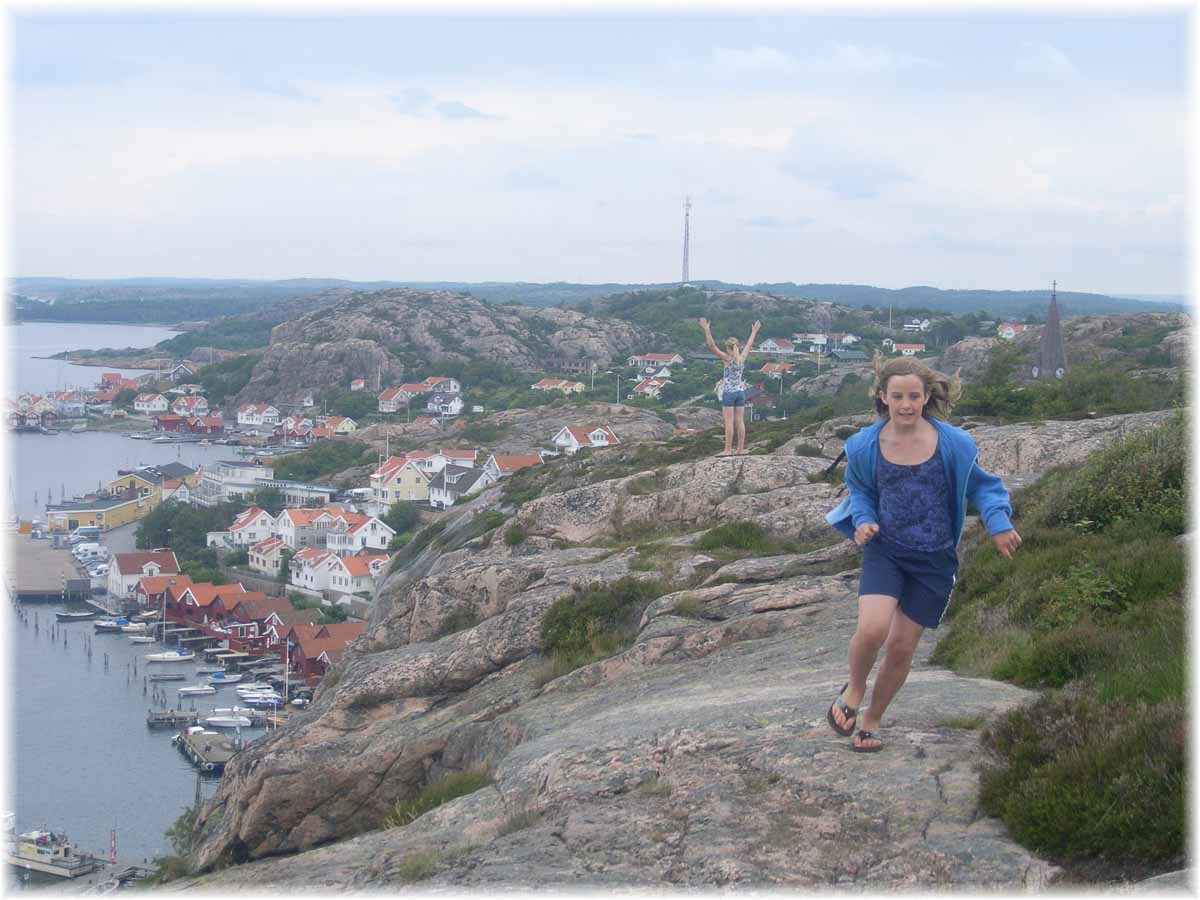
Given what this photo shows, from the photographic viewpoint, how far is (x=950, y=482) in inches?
204

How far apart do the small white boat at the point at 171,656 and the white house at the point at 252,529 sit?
54.5 feet

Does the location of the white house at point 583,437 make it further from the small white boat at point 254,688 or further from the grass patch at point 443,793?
the grass patch at point 443,793

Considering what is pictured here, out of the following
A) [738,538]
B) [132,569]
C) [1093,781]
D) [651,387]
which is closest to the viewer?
[1093,781]

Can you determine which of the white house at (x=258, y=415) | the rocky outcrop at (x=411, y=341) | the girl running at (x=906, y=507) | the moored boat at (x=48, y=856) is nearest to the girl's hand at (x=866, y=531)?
the girl running at (x=906, y=507)

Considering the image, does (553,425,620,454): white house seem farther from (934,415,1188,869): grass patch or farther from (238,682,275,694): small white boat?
(934,415,1188,869): grass patch

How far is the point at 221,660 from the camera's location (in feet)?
133

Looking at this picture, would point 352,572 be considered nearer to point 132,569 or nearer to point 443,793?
point 132,569

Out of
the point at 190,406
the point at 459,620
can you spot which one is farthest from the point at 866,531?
the point at 190,406

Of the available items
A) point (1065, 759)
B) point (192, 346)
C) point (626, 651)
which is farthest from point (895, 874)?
point (192, 346)

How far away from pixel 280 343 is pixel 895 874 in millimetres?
116040

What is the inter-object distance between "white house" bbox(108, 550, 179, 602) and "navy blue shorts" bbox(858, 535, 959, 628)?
46430mm

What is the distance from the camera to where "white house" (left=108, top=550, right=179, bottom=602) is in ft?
159

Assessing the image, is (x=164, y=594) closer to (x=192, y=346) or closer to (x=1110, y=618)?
(x=1110, y=618)

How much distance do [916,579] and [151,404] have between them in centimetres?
11218
